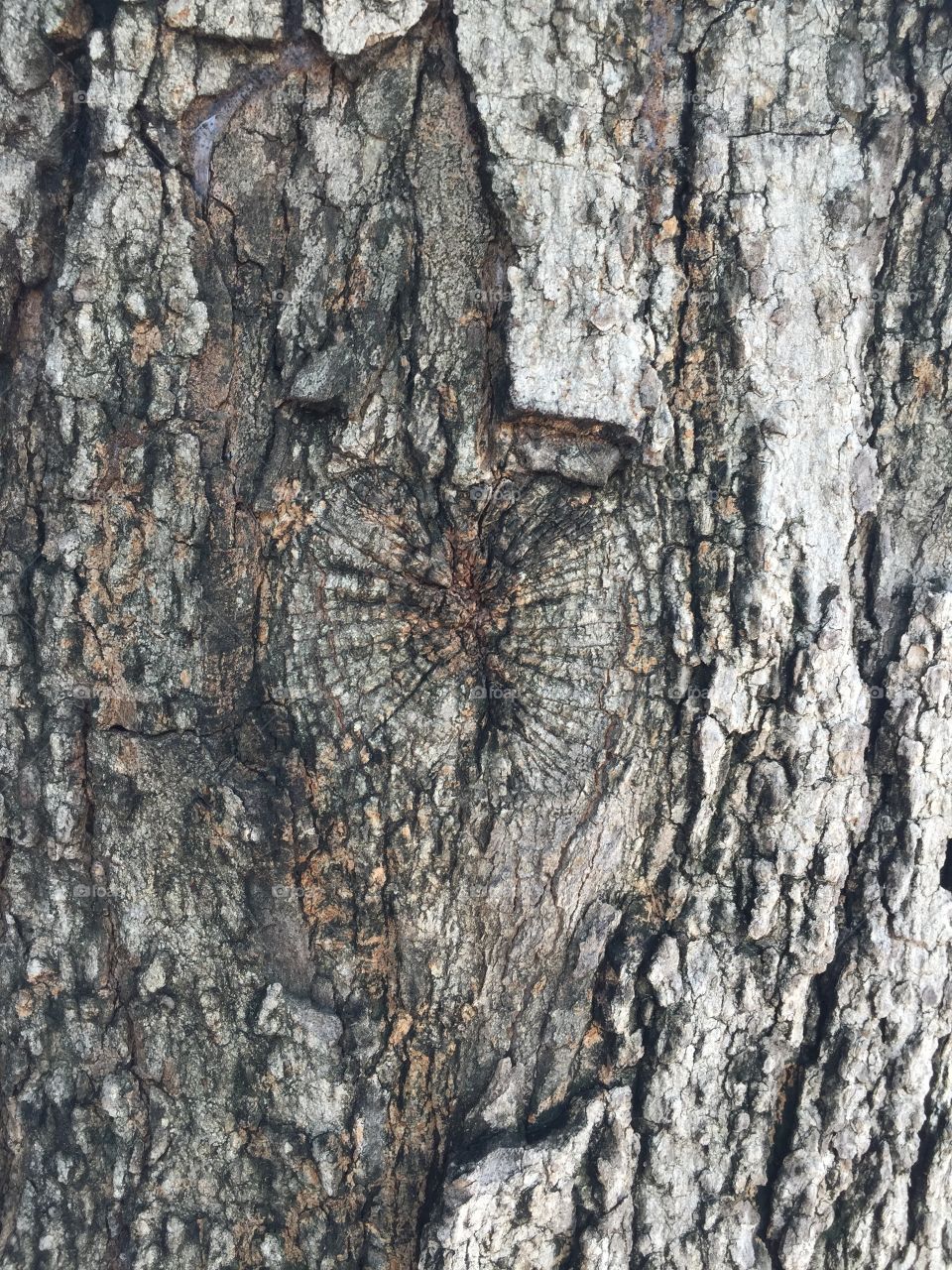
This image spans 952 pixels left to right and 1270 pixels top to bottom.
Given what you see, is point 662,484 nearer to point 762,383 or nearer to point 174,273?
point 762,383

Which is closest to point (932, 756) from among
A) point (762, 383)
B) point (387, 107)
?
point (762, 383)

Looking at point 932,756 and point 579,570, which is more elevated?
point 579,570

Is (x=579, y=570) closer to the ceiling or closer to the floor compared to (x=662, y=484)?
closer to the floor

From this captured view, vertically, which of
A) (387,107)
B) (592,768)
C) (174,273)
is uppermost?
(387,107)

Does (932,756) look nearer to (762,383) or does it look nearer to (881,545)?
(881,545)

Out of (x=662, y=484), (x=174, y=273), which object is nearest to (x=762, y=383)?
(x=662, y=484)

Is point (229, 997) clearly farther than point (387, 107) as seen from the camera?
Yes
